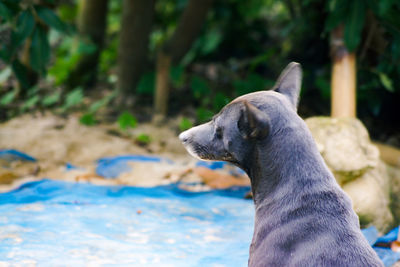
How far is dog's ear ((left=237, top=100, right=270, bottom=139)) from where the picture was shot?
6.64ft

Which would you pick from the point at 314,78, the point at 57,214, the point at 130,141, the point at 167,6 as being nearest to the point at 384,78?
the point at 314,78

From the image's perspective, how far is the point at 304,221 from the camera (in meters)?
2.10

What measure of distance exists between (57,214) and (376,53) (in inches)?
184

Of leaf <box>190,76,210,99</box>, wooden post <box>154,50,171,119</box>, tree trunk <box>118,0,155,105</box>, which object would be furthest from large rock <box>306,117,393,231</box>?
tree trunk <box>118,0,155,105</box>

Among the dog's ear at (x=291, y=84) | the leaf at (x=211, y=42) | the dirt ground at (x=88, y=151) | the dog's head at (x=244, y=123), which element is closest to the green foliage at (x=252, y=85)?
the dirt ground at (x=88, y=151)

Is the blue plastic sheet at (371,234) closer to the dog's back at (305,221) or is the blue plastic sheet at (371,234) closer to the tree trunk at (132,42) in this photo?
the dog's back at (305,221)

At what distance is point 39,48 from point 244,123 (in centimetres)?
383

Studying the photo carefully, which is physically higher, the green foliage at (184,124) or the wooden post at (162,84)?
the wooden post at (162,84)

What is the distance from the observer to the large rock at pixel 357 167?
3.90 metres

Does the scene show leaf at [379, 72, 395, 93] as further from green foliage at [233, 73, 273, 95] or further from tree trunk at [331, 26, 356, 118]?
green foliage at [233, 73, 273, 95]

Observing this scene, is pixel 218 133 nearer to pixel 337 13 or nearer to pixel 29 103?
pixel 337 13

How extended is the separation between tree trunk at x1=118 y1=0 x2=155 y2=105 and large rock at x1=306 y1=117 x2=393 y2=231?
13.4ft

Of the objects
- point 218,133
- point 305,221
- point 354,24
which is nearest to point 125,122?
point 354,24

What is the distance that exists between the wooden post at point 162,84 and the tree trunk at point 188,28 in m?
0.41
